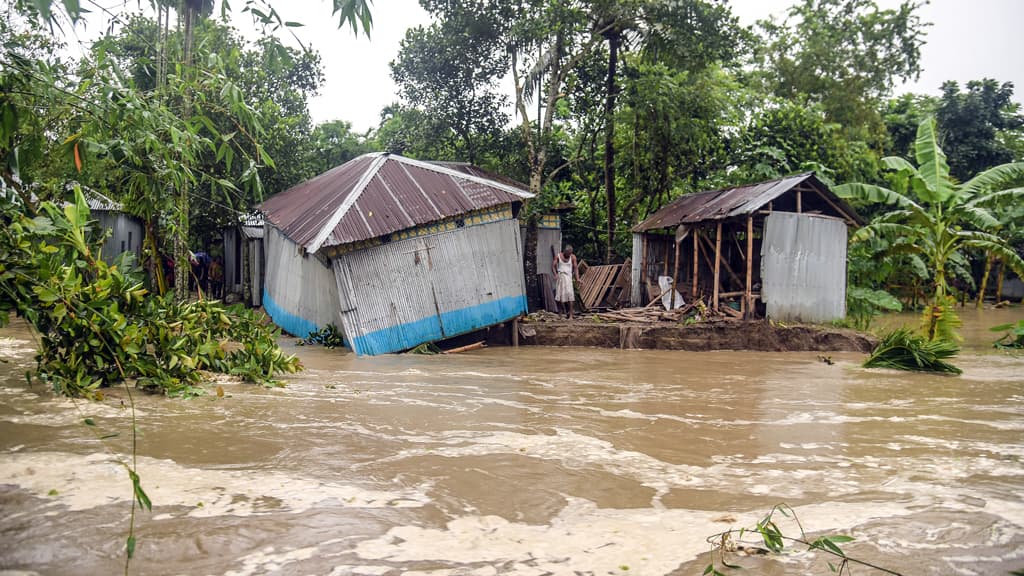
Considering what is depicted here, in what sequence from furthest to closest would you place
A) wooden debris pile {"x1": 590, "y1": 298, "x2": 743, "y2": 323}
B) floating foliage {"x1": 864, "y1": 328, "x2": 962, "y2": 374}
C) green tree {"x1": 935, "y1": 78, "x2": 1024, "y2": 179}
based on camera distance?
green tree {"x1": 935, "y1": 78, "x2": 1024, "y2": 179} → wooden debris pile {"x1": 590, "y1": 298, "x2": 743, "y2": 323} → floating foliage {"x1": 864, "y1": 328, "x2": 962, "y2": 374}

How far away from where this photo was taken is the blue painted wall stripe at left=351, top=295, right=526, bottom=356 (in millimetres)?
11406

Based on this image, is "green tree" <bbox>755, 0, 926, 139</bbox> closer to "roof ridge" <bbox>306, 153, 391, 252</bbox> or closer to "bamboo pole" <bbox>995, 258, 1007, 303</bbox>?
"bamboo pole" <bbox>995, 258, 1007, 303</bbox>

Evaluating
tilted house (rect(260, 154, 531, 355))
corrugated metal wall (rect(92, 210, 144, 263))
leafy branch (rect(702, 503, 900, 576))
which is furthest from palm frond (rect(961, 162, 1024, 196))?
corrugated metal wall (rect(92, 210, 144, 263))

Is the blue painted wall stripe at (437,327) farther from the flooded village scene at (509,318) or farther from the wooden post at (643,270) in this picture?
the wooden post at (643,270)

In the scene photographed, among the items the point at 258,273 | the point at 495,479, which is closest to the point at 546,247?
the point at 258,273

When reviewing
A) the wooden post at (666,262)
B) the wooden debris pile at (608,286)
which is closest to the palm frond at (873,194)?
the wooden post at (666,262)

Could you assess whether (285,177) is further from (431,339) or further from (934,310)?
(934,310)

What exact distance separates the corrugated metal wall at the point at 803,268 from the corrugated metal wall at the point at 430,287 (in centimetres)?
472

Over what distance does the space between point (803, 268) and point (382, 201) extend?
7.99 metres

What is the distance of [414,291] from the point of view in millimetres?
→ 11969

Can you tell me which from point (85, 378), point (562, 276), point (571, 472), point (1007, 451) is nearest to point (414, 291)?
point (562, 276)

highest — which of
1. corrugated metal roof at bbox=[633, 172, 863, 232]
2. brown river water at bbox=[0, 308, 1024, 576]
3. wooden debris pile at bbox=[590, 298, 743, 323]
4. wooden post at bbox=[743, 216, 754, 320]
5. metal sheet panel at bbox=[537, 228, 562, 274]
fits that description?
corrugated metal roof at bbox=[633, 172, 863, 232]

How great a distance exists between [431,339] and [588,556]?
9.03 m

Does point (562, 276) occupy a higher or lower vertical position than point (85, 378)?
higher
